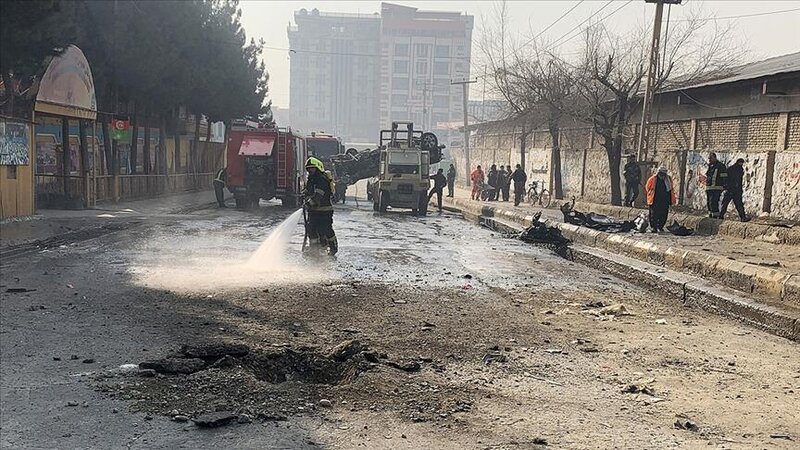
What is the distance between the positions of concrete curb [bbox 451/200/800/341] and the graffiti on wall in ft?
43.1

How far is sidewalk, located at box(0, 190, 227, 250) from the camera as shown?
559 inches

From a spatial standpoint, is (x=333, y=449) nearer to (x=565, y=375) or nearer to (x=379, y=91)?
(x=565, y=375)

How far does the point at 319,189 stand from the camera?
1256 centimetres

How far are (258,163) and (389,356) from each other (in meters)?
19.5

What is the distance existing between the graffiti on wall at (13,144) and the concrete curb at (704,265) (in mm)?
13739

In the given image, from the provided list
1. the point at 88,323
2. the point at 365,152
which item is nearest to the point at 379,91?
the point at 365,152

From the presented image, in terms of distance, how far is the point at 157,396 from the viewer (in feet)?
16.4

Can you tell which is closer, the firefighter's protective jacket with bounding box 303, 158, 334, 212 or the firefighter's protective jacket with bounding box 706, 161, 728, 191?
the firefighter's protective jacket with bounding box 303, 158, 334, 212

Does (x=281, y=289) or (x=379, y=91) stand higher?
(x=379, y=91)

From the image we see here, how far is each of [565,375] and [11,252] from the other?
34.2ft

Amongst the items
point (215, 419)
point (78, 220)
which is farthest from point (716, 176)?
point (78, 220)

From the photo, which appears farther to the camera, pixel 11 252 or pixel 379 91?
pixel 379 91

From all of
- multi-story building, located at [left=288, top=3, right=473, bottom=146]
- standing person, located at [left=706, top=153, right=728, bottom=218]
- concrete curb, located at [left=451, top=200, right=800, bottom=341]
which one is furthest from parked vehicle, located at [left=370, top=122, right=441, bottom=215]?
multi-story building, located at [left=288, top=3, right=473, bottom=146]

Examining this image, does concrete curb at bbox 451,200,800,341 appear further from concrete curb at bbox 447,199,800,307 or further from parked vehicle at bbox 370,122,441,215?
parked vehicle at bbox 370,122,441,215
